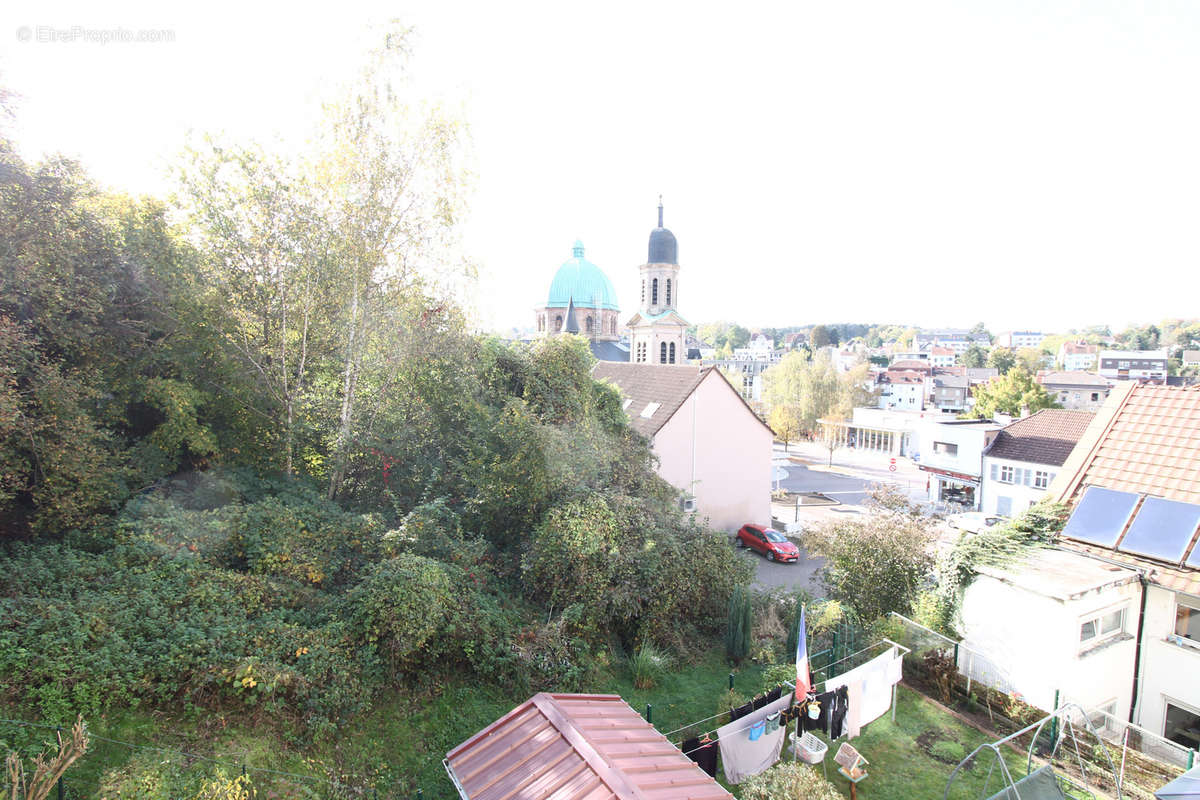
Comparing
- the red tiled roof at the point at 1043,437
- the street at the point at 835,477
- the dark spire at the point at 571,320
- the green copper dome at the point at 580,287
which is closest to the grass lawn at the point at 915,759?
the street at the point at 835,477

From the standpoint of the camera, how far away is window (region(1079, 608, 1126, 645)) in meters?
9.13

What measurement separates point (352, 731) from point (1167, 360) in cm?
12108

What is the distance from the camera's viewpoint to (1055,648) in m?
9.21

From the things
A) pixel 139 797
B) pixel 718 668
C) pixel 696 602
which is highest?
pixel 139 797

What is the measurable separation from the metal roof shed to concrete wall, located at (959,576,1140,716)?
6.54 m

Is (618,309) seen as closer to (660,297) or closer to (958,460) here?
(660,297)

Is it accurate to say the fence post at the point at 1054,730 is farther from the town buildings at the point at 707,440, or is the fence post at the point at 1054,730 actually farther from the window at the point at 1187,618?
the town buildings at the point at 707,440

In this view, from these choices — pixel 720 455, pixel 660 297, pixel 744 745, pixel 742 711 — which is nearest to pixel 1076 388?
pixel 660 297

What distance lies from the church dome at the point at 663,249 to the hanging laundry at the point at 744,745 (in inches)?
1617

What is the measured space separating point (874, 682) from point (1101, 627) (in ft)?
13.2

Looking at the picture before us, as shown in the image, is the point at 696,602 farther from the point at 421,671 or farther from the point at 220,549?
the point at 220,549

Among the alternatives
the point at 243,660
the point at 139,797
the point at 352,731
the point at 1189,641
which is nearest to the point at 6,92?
the point at 243,660

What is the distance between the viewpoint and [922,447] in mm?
38156

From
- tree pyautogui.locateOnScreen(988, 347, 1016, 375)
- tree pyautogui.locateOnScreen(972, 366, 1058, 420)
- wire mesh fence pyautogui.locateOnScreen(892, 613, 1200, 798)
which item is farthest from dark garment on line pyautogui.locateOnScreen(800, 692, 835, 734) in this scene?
tree pyautogui.locateOnScreen(988, 347, 1016, 375)
